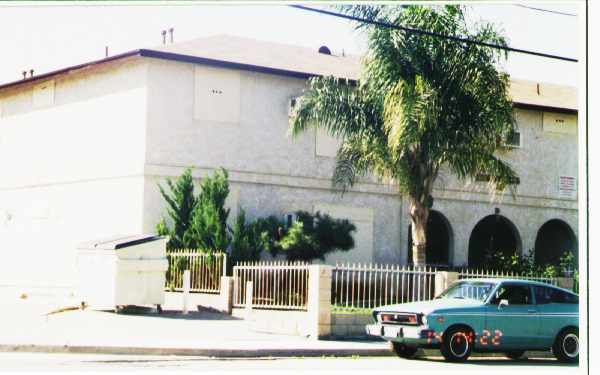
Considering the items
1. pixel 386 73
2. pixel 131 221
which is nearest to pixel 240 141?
pixel 131 221

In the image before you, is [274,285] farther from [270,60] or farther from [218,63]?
[270,60]

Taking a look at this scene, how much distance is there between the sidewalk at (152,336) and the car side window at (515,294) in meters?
2.26

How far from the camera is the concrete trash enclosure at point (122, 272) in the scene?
21.5 meters

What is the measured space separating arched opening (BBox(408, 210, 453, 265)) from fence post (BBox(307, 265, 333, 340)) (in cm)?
1308

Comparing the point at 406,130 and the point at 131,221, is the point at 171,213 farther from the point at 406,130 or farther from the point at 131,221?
the point at 406,130

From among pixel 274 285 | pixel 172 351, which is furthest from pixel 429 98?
pixel 172 351

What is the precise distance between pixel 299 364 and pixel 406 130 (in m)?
8.15

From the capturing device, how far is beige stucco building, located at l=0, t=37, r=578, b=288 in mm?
28203

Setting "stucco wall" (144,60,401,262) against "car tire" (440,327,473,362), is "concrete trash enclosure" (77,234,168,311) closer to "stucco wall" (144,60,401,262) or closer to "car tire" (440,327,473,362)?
"stucco wall" (144,60,401,262)

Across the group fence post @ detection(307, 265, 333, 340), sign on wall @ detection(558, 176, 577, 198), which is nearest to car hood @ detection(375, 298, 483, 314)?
fence post @ detection(307, 265, 333, 340)

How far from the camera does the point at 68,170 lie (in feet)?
99.4

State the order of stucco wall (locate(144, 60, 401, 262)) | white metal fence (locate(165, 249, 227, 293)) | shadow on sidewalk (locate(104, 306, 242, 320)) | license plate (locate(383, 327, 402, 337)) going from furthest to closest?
stucco wall (locate(144, 60, 401, 262))
white metal fence (locate(165, 249, 227, 293))
shadow on sidewalk (locate(104, 306, 242, 320))
license plate (locate(383, 327, 402, 337))

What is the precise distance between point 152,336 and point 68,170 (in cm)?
1288

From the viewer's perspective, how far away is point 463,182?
1287 inches
